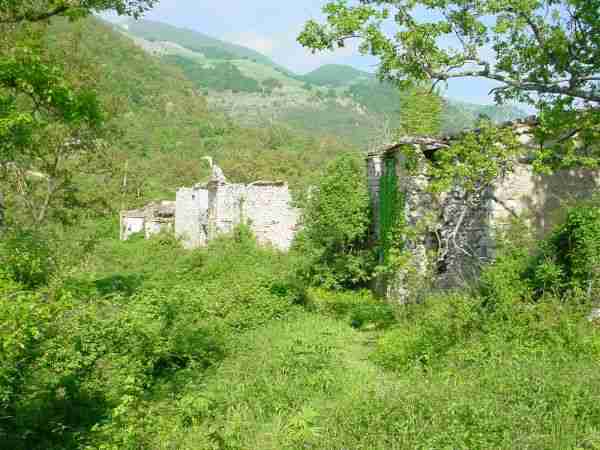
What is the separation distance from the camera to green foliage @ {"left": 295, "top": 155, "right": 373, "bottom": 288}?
13375mm

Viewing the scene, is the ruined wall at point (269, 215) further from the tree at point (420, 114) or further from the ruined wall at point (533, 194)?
the ruined wall at point (533, 194)

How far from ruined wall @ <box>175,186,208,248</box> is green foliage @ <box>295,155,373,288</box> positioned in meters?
7.74

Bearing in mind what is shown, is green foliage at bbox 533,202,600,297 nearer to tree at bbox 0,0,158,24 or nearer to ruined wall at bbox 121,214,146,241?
tree at bbox 0,0,158,24

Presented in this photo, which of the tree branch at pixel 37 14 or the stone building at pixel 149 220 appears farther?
the stone building at pixel 149 220

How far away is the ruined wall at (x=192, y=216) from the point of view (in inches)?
825

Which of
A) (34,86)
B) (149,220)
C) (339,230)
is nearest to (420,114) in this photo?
(339,230)

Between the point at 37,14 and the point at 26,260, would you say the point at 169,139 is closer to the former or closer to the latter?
the point at 37,14

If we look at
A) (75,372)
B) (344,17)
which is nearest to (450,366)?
(75,372)

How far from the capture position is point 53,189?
13836 mm

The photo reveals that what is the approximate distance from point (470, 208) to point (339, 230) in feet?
14.0

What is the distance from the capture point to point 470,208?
9.75 meters

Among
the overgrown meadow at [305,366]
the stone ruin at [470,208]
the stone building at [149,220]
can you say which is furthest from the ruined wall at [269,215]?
the overgrown meadow at [305,366]

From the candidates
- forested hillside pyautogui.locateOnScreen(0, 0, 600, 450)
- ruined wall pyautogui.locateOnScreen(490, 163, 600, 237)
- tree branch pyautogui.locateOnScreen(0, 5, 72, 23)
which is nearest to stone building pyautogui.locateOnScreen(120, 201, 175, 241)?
forested hillside pyautogui.locateOnScreen(0, 0, 600, 450)

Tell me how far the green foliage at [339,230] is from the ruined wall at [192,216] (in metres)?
7.74
